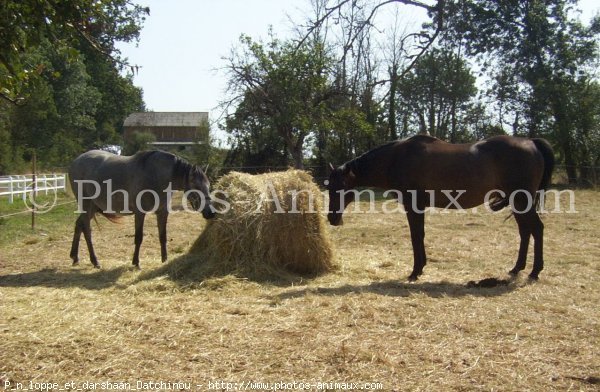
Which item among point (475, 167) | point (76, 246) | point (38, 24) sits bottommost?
point (76, 246)

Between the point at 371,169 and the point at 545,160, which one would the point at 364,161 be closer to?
the point at 371,169

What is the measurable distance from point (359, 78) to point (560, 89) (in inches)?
394

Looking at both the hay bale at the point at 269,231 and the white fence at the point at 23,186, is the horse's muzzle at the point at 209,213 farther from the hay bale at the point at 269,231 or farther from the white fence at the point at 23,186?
the white fence at the point at 23,186

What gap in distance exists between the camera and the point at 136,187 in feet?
23.7

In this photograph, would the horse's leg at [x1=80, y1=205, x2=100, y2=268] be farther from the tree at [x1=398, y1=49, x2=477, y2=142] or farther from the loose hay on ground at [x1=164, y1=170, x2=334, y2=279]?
the tree at [x1=398, y1=49, x2=477, y2=142]

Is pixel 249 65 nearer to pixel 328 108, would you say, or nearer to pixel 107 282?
pixel 328 108

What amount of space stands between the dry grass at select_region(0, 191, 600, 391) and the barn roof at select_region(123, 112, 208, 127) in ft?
179

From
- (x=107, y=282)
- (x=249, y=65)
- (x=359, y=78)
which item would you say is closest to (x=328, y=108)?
(x=249, y=65)

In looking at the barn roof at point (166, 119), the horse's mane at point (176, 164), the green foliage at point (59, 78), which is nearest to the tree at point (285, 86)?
the green foliage at point (59, 78)

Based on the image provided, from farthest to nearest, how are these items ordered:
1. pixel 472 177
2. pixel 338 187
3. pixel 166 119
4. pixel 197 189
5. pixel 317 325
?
pixel 166 119
pixel 197 189
pixel 338 187
pixel 472 177
pixel 317 325

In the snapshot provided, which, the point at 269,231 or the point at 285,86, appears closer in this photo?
the point at 269,231

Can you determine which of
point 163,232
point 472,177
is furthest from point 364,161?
point 163,232

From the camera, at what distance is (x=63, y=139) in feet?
100

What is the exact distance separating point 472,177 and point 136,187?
4744mm
